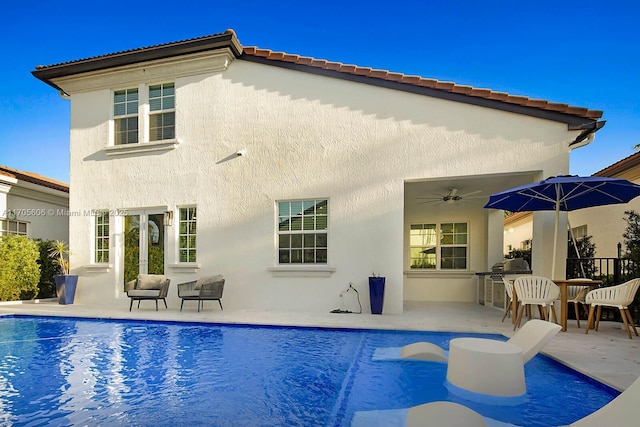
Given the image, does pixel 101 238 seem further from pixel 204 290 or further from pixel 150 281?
pixel 204 290

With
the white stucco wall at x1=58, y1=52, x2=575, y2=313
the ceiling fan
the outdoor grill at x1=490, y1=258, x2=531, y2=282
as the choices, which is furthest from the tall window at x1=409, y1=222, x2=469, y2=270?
the white stucco wall at x1=58, y1=52, x2=575, y2=313

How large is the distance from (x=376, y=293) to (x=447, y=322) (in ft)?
5.46

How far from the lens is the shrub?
9945 millimetres

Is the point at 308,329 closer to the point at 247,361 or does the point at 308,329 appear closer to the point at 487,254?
the point at 247,361

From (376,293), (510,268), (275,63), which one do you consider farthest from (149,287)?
(510,268)

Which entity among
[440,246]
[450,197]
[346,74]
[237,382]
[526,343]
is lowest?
[237,382]

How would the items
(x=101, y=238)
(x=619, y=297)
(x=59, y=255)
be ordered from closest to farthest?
1. (x=619, y=297)
2. (x=101, y=238)
3. (x=59, y=255)

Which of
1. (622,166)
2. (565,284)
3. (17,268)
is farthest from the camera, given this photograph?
(17,268)

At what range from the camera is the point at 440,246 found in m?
11.3

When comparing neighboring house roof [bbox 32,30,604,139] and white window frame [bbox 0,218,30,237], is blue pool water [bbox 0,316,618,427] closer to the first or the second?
neighboring house roof [bbox 32,30,604,139]

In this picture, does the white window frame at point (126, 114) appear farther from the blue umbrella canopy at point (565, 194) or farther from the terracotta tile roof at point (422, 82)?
the blue umbrella canopy at point (565, 194)

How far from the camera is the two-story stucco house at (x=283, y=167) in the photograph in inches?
307

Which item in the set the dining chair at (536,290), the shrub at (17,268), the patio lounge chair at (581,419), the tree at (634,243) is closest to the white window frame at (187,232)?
the shrub at (17,268)

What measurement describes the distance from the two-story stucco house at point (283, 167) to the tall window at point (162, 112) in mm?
45
